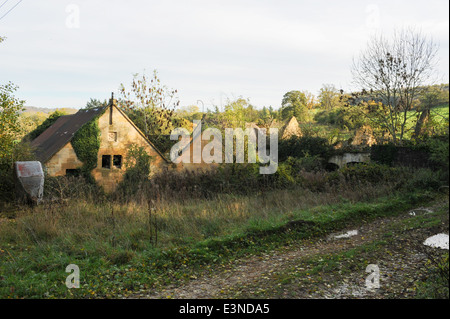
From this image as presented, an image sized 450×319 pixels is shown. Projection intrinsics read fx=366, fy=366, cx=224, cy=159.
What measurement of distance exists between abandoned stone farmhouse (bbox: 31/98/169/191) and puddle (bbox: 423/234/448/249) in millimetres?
17420

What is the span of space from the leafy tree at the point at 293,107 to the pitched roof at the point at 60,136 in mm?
23852

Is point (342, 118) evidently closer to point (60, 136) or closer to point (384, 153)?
point (384, 153)

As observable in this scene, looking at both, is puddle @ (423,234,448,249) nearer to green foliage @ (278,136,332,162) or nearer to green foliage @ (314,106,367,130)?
green foliage @ (278,136,332,162)

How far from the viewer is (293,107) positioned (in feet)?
145

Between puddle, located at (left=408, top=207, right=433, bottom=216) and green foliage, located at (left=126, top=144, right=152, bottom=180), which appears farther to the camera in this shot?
green foliage, located at (left=126, top=144, right=152, bottom=180)

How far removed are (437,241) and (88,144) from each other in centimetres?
1945

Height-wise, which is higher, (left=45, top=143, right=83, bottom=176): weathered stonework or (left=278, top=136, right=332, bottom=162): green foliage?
(left=278, top=136, right=332, bottom=162): green foliage

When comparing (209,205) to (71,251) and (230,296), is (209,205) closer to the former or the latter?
(71,251)

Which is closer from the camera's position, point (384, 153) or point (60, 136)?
point (384, 153)

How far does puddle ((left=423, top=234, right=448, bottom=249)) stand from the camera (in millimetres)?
7288

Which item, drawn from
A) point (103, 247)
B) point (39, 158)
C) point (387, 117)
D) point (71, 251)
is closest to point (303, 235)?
point (103, 247)

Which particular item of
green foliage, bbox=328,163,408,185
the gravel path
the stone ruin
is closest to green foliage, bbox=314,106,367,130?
green foliage, bbox=328,163,408,185

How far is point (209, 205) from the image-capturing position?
37.5 feet

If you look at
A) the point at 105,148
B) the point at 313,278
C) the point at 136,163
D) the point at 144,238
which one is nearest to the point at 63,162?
the point at 105,148
